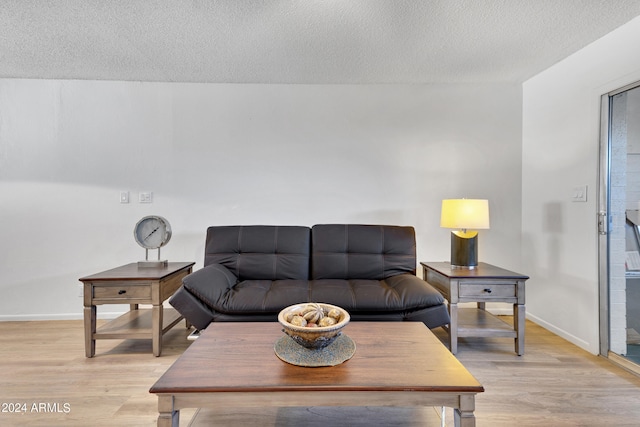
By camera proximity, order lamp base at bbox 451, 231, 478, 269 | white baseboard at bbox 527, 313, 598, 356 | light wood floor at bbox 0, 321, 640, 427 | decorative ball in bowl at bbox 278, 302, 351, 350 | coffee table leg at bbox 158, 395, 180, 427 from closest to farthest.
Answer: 1. coffee table leg at bbox 158, 395, 180, 427
2. decorative ball in bowl at bbox 278, 302, 351, 350
3. light wood floor at bbox 0, 321, 640, 427
4. white baseboard at bbox 527, 313, 598, 356
5. lamp base at bbox 451, 231, 478, 269

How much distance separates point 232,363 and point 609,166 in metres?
2.72

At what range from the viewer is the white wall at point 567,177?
2.15m

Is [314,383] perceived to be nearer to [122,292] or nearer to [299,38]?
[122,292]

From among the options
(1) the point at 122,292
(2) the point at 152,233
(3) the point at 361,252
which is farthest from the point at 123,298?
(3) the point at 361,252

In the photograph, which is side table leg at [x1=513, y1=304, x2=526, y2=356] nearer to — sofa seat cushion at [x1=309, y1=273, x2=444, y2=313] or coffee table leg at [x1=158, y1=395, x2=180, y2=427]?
sofa seat cushion at [x1=309, y1=273, x2=444, y2=313]

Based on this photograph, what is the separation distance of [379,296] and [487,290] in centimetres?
80

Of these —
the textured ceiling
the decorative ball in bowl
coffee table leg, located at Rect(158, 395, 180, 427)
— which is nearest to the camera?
coffee table leg, located at Rect(158, 395, 180, 427)

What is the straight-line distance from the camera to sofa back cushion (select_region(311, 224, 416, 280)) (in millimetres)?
2486

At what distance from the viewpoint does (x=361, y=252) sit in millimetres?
2539

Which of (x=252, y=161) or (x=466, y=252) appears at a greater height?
(x=252, y=161)

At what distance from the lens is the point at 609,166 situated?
7.04 ft

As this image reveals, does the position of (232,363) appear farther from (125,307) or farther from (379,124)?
(379,124)

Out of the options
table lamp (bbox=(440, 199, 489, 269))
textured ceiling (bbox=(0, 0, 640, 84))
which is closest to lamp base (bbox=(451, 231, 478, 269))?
table lamp (bbox=(440, 199, 489, 269))

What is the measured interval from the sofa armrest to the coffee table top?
51 cm
